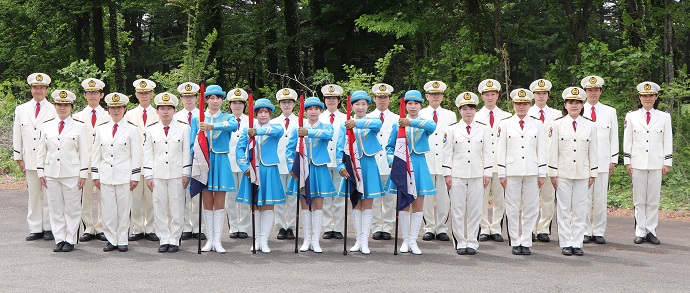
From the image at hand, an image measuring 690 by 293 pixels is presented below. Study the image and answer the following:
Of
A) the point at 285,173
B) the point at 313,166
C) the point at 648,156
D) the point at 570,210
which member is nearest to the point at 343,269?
the point at 313,166

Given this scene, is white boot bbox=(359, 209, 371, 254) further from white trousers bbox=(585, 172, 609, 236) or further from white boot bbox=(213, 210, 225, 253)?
white trousers bbox=(585, 172, 609, 236)

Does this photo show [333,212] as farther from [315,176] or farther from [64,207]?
[64,207]

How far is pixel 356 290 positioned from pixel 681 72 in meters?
10.7

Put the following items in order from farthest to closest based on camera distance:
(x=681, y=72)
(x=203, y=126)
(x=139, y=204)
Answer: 1. (x=681, y=72)
2. (x=139, y=204)
3. (x=203, y=126)

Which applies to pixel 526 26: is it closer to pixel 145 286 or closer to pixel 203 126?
pixel 203 126

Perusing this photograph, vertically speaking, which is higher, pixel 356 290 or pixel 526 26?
pixel 526 26

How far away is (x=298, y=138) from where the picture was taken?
31.2 ft

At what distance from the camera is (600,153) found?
1039 centimetres

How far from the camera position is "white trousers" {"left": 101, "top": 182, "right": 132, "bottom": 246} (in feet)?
31.6

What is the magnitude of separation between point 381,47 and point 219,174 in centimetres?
1485

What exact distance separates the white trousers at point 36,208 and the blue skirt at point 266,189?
2891 millimetres

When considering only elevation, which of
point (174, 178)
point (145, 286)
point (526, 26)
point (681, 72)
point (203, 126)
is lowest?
point (145, 286)

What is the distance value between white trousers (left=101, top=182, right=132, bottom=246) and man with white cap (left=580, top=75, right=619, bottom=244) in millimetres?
5978

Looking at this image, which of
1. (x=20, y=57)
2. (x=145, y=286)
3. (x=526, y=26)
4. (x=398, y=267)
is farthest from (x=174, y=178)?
(x=20, y=57)
